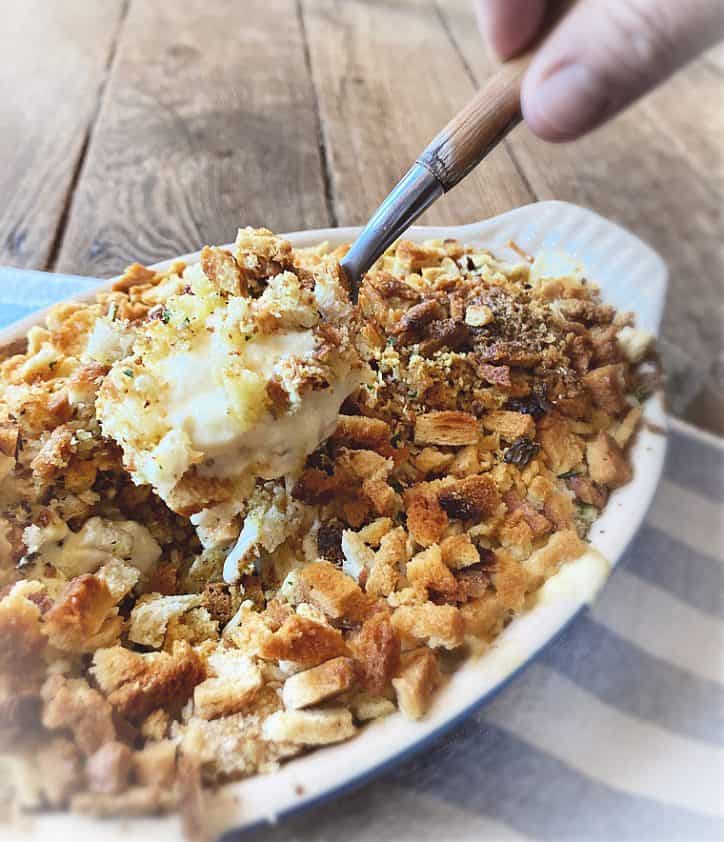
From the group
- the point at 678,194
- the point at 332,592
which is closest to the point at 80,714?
the point at 332,592

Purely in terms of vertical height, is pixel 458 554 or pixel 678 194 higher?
pixel 678 194

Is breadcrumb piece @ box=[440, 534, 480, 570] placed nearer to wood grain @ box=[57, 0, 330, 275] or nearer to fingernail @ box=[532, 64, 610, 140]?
fingernail @ box=[532, 64, 610, 140]

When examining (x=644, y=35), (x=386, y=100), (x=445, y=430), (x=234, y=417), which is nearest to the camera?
(x=644, y=35)

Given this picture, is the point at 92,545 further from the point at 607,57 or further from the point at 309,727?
the point at 607,57

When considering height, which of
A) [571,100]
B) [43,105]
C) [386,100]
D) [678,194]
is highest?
[571,100]

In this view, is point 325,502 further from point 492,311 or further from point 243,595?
point 492,311

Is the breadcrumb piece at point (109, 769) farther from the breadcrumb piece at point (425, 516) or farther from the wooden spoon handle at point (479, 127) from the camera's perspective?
the wooden spoon handle at point (479, 127)

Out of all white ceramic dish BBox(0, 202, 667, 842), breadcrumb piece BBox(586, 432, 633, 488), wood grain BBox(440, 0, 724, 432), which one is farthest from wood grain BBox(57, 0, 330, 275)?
breadcrumb piece BBox(586, 432, 633, 488)

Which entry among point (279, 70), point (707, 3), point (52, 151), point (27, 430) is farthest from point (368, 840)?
point (279, 70)
